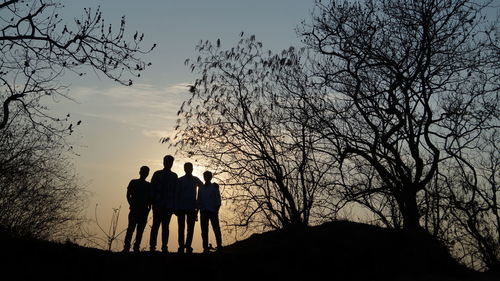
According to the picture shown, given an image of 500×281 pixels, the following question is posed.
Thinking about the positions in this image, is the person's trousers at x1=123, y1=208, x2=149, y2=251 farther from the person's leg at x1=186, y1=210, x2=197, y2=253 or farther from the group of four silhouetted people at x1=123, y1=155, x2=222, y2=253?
the person's leg at x1=186, y1=210, x2=197, y2=253

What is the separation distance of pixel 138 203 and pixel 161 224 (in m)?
0.78

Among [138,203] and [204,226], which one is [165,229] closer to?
[138,203]

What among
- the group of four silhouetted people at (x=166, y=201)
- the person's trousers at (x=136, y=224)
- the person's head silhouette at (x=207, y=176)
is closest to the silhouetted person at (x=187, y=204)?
the group of four silhouetted people at (x=166, y=201)

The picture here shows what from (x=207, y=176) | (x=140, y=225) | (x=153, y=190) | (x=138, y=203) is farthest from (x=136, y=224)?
(x=207, y=176)

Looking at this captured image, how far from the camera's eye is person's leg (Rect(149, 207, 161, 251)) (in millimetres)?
11241

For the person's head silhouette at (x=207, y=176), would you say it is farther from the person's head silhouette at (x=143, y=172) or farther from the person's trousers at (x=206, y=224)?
the person's head silhouette at (x=143, y=172)

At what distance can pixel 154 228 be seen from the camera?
37.1ft

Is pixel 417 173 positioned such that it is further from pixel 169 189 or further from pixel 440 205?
pixel 169 189

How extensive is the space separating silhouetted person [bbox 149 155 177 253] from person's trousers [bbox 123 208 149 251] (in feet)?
0.78

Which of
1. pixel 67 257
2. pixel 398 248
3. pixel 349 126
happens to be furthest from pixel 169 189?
pixel 349 126

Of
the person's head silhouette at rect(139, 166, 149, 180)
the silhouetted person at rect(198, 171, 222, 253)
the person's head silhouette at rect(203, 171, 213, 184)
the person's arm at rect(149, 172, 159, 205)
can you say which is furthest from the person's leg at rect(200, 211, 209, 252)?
the person's head silhouette at rect(139, 166, 149, 180)

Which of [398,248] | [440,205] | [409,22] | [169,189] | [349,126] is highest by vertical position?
[409,22]

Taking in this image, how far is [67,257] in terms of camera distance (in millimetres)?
9453

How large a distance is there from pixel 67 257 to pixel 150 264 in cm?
161
